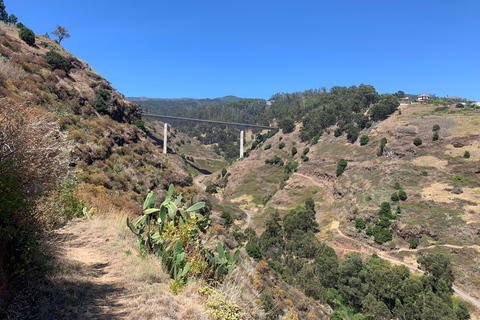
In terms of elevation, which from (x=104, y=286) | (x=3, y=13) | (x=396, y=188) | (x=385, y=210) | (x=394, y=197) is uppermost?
(x=3, y=13)

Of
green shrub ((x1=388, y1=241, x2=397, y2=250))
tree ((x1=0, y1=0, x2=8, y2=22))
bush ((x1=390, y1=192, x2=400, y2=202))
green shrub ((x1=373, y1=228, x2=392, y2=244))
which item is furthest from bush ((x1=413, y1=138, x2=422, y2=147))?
tree ((x1=0, y1=0, x2=8, y2=22))

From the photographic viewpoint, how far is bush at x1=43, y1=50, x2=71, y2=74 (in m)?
35.2

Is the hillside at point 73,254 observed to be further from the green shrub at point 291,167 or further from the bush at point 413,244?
the green shrub at point 291,167

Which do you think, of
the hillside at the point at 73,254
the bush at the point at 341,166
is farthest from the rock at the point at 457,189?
the hillside at the point at 73,254

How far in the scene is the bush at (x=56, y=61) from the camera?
3519 centimetres

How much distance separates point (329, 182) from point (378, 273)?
1530 inches

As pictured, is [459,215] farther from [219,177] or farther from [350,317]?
[219,177]

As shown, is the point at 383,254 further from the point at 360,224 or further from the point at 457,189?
the point at 457,189

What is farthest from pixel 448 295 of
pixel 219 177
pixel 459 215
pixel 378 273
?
pixel 219 177

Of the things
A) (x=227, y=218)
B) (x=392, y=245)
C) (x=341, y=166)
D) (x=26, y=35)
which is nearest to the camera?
(x=26, y=35)

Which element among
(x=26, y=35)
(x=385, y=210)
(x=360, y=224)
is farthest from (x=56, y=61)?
(x=385, y=210)

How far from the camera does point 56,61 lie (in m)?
35.5

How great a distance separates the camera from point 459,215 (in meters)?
41.5

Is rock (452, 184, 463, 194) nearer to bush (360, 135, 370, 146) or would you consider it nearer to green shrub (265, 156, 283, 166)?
bush (360, 135, 370, 146)
